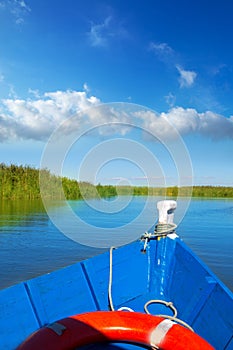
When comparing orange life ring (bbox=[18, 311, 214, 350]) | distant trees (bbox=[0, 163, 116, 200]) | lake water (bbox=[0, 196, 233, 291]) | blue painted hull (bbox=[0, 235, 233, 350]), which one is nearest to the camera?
orange life ring (bbox=[18, 311, 214, 350])

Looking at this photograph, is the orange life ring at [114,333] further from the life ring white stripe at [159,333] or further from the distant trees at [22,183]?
the distant trees at [22,183]

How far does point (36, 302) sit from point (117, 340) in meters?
0.69

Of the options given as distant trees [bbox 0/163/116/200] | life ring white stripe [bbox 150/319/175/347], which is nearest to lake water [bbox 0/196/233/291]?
life ring white stripe [bbox 150/319/175/347]

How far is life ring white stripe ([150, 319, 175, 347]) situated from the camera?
1585 millimetres

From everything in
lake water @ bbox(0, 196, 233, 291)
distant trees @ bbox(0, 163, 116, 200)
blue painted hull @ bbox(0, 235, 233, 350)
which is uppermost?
distant trees @ bbox(0, 163, 116, 200)

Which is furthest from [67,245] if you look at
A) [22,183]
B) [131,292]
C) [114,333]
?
[22,183]

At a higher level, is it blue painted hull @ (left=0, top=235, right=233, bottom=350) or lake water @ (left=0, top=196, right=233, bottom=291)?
blue painted hull @ (left=0, top=235, right=233, bottom=350)

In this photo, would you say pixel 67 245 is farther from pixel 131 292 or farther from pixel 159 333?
pixel 159 333

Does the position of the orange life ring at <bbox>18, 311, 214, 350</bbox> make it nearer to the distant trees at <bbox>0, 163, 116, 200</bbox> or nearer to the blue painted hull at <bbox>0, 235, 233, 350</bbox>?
the blue painted hull at <bbox>0, 235, 233, 350</bbox>

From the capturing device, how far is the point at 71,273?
2.46 m

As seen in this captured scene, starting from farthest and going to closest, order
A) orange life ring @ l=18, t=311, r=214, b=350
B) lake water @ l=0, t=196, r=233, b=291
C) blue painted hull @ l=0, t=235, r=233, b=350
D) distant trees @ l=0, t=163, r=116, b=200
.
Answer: distant trees @ l=0, t=163, r=116, b=200 → lake water @ l=0, t=196, r=233, b=291 → blue painted hull @ l=0, t=235, r=233, b=350 → orange life ring @ l=18, t=311, r=214, b=350

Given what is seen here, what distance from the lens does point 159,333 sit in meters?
1.61

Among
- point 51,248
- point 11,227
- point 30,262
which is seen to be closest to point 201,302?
point 30,262

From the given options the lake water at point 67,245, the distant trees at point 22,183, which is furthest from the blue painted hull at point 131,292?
the distant trees at point 22,183
